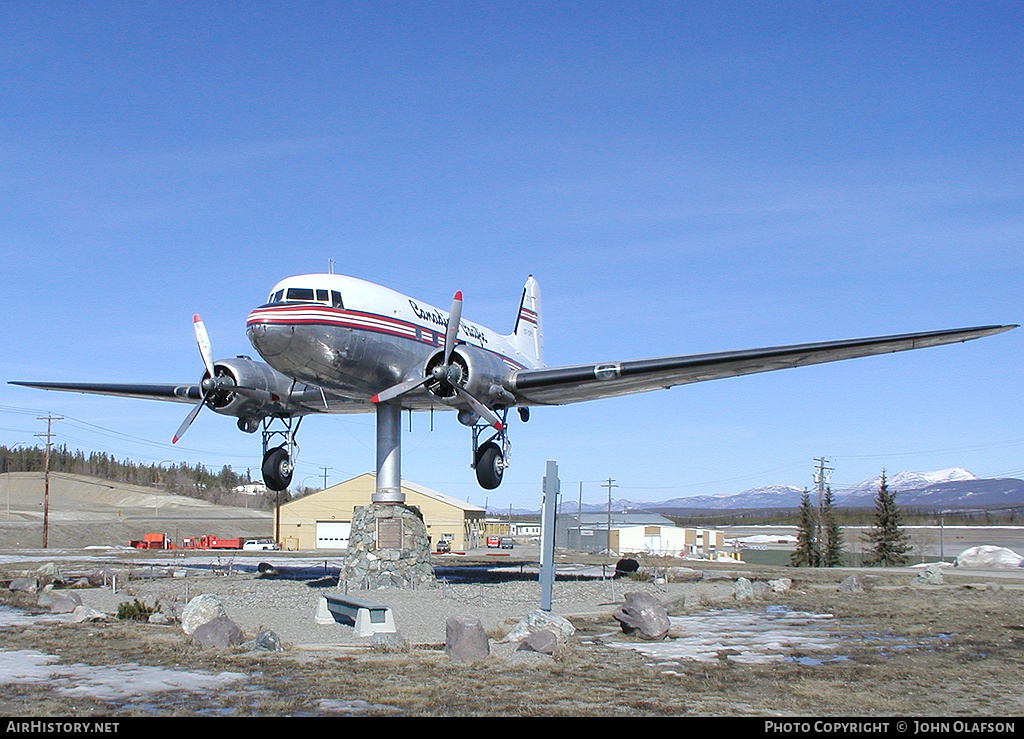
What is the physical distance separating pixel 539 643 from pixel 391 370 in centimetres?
1211

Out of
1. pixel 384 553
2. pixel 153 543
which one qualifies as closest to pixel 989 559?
pixel 384 553

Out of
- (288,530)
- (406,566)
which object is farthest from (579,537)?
(406,566)

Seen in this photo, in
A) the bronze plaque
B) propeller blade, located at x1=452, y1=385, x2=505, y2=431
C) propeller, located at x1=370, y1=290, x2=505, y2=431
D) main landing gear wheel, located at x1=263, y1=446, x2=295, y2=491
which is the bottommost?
the bronze plaque

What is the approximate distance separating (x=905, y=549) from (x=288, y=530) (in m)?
53.8

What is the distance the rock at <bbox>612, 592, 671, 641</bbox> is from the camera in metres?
16.7

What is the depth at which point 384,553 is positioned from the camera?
26.8 m

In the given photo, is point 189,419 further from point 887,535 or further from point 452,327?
point 887,535

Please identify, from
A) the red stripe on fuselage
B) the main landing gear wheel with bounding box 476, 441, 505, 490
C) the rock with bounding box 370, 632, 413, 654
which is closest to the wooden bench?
the rock with bounding box 370, 632, 413, 654

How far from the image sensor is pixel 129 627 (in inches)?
689

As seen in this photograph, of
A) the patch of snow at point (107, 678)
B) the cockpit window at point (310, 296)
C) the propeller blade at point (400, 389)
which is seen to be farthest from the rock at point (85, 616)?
the propeller blade at point (400, 389)

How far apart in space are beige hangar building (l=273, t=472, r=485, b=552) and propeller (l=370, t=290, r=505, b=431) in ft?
185

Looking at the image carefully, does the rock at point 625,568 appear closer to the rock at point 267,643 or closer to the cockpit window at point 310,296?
the cockpit window at point 310,296

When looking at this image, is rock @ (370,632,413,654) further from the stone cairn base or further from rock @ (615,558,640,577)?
rock @ (615,558,640,577)
